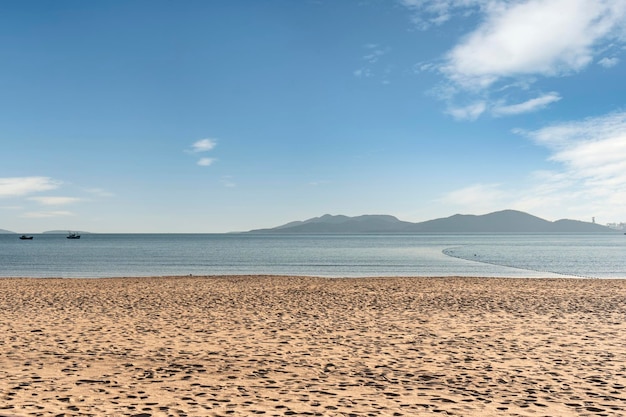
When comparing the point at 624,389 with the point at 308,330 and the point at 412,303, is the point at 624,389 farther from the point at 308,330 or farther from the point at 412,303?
the point at 412,303

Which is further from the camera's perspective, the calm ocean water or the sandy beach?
the calm ocean water

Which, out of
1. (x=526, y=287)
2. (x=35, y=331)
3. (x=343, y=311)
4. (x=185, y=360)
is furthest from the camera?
(x=526, y=287)

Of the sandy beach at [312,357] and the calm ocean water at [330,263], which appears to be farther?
the calm ocean water at [330,263]

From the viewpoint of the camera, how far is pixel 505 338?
13281 mm

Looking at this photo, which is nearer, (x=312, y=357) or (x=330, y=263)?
(x=312, y=357)

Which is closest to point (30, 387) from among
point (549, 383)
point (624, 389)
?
point (549, 383)

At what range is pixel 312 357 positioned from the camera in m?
11.2

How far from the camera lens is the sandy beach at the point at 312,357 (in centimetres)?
794

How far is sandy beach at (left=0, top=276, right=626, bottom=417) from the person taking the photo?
7938 mm

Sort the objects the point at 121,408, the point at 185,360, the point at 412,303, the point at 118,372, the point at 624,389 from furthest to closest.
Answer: the point at 412,303 → the point at 185,360 → the point at 118,372 → the point at 624,389 → the point at 121,408

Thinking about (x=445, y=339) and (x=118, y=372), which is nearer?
(x=118, y=372)

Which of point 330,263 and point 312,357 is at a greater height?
point 312,357

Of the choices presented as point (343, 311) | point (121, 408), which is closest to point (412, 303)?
point (343, 311)

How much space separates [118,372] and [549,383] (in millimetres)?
7726
